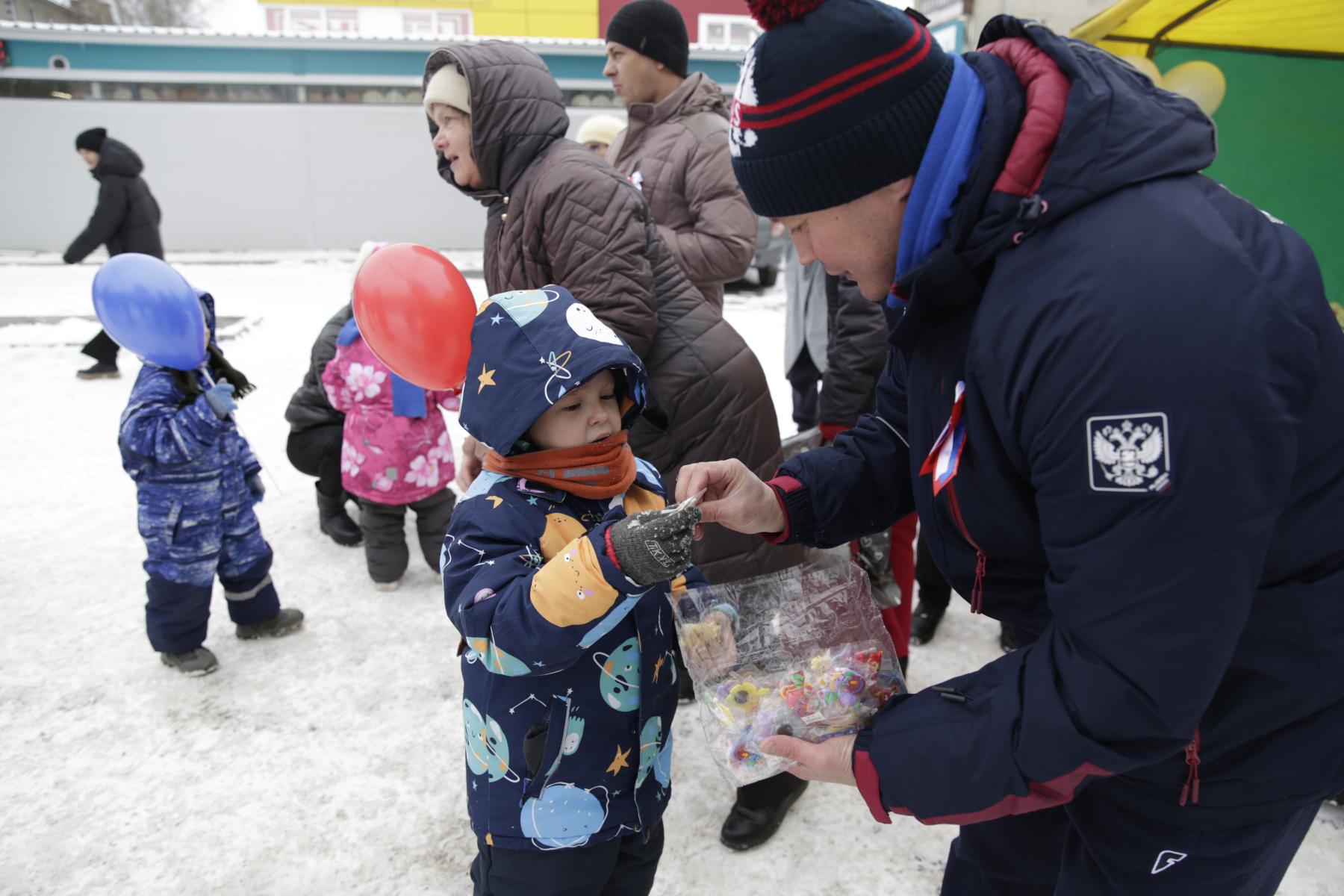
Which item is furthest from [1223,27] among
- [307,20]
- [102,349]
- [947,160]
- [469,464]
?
[307,20]

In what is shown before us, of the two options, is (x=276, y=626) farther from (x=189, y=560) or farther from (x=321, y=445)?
(x=321, y=445)

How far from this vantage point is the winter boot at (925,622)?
3580 mm

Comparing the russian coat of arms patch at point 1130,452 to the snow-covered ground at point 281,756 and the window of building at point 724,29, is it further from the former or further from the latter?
the window of building at point 724,29

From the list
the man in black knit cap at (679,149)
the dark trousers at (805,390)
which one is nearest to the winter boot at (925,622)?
the dark trousers at (805,390)

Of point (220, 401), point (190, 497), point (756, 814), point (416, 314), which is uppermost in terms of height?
point (416, 314)

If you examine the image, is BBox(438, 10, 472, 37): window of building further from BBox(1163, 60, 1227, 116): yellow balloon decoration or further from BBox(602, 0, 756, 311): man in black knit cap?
BBox(1163, 60, 1227, 116): yellow balloon decoration

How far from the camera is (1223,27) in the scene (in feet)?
12.4

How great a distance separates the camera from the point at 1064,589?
3.21ft

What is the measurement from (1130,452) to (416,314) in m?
1.84

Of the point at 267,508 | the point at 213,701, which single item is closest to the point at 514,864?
the point at 213,701

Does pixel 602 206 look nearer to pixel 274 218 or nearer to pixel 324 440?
pixel 324 440

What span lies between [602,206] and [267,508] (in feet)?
11.6

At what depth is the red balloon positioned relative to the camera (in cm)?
229

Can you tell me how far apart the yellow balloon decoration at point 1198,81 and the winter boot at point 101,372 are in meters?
7.92
